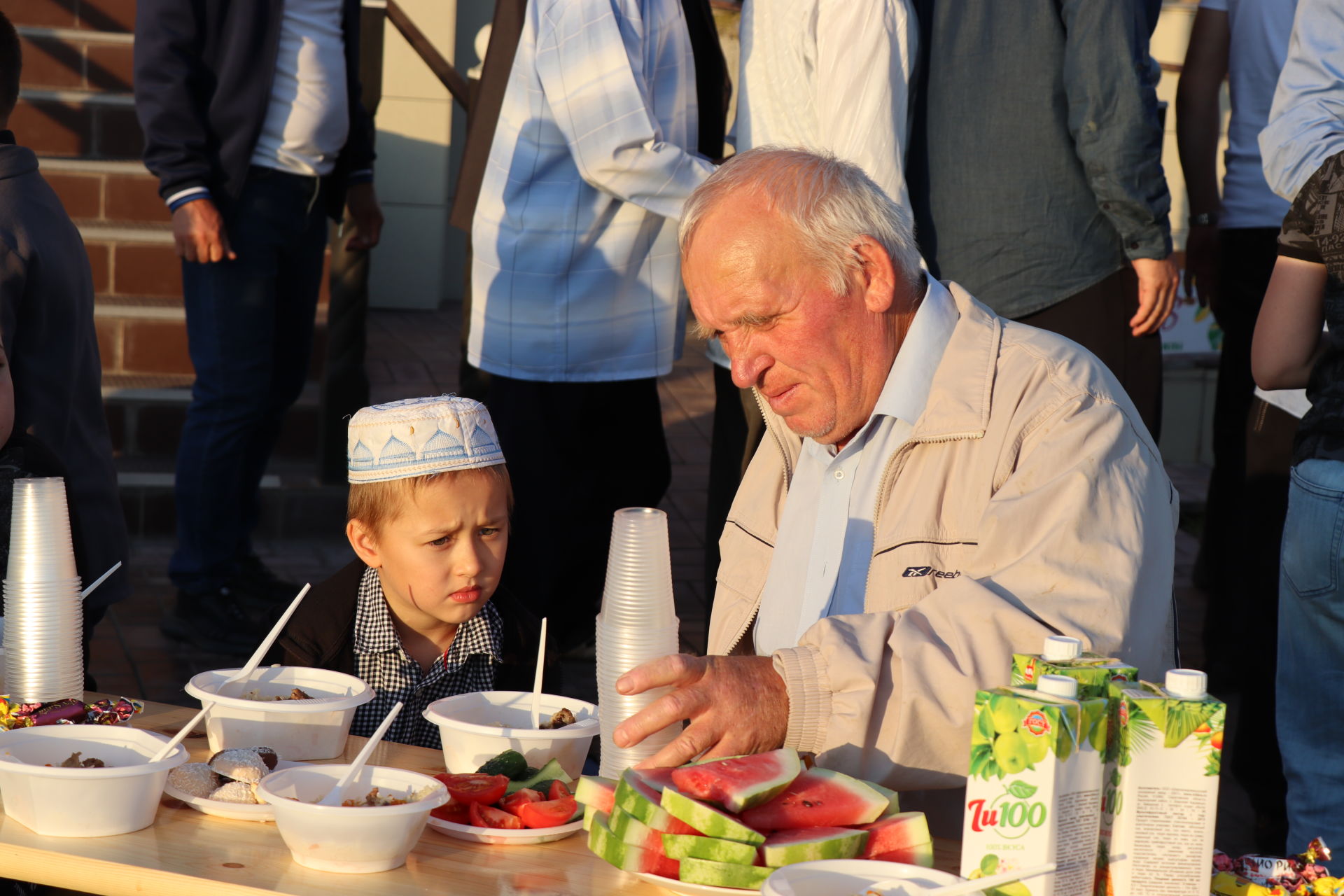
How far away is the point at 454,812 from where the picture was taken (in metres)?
1.83

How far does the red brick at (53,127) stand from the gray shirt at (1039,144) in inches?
175

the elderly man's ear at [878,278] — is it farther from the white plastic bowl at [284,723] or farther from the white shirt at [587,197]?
the white shirt at [587,197]

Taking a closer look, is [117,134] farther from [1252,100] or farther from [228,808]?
[228,808]

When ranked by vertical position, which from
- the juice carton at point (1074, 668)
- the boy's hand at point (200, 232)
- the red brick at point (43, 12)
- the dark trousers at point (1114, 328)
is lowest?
the juice carton at point (1074, 668)

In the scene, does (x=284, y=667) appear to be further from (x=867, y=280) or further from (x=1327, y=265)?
(x=1327, y=265)

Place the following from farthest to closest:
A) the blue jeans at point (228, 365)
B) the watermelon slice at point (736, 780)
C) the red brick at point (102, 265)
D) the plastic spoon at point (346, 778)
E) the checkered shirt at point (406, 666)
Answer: the red brick at point (102, 265) < the blue jeans at point (228, 365) < the checkered shirt at point (406, 666) < the plastic spoon at point (346, 778) < the watermelon slice at point (736, 780)

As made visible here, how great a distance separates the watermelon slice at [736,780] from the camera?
162 centimetres

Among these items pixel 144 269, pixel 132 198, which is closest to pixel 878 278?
pixel 144 269

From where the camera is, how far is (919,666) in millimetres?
1891

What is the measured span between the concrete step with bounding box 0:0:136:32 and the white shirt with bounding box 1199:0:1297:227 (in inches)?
199

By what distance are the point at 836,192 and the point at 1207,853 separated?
113 centimetres

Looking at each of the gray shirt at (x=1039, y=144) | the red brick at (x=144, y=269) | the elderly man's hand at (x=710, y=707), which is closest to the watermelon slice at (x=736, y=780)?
the elderly man's hand at (x=710, y=707)

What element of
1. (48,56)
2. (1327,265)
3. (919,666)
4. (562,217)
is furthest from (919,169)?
(48,56)

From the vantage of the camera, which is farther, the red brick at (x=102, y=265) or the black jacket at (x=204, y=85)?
the red brick at (x=102, y=265)
